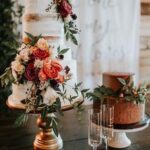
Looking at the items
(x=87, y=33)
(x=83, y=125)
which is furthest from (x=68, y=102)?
(x=87, y=33)

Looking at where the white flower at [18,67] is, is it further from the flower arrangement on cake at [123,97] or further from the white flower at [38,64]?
the flower arrangement on cake at [123,97]

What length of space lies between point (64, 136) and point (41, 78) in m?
0.45

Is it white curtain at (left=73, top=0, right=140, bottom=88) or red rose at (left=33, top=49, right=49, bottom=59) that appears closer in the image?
red rose at (left=33, top=49, right=49, bottom=59)

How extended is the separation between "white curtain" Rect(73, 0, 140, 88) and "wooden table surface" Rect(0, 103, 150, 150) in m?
A: 1.71

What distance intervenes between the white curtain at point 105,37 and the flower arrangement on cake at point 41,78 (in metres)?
2.11

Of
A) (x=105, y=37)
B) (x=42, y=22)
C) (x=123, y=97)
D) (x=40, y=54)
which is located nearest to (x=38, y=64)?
(x=40, y=54)

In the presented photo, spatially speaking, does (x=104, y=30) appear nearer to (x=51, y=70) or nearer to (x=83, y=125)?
(x=83, y=125)

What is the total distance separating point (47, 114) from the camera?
1.26 meters

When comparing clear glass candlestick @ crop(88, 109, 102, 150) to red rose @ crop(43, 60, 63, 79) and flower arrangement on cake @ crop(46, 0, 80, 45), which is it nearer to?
red rose @ crop(43, 60, 63, 79)

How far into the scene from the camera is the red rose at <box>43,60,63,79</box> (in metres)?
1.22

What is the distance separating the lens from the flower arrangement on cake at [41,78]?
1235mm

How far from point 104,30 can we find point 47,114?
237 cm

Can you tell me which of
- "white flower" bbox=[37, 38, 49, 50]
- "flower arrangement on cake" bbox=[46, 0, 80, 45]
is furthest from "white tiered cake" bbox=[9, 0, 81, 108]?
"white flower" bbox=[37, 38, 49, 50]

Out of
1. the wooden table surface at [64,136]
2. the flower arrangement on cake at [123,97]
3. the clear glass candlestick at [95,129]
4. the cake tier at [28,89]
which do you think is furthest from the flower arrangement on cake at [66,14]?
the wooden table surface at [64,136]
